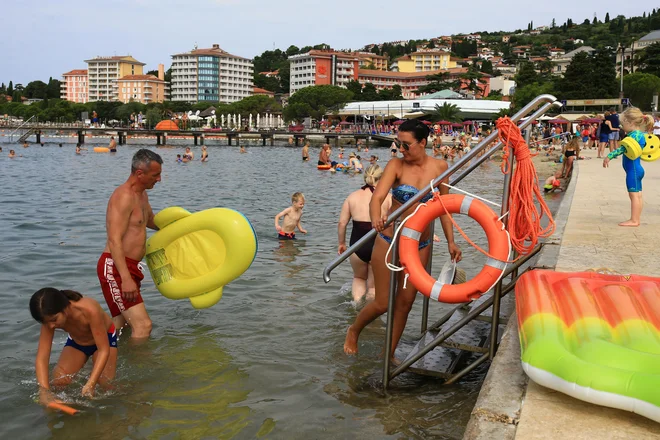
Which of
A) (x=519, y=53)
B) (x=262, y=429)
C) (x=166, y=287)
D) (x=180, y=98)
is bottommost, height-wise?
(x=262, y=429)

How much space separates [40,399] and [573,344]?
3160 mm

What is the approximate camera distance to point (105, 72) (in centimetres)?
18662

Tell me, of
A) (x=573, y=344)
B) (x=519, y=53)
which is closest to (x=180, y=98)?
(x=519, y=53)

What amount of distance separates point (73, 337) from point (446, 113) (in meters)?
78.1

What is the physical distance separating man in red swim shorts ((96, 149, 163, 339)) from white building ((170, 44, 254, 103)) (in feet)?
549

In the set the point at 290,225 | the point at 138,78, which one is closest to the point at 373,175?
the point at 290,225

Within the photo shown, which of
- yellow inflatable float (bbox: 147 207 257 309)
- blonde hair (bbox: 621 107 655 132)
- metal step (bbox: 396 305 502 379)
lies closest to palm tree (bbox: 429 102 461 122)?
blonde hair (bbox: 621 107 655 132)

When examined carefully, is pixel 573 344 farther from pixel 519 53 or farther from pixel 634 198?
pixel 519 53

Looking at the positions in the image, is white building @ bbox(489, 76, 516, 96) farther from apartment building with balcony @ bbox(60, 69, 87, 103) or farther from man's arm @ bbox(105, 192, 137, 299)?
apartment building with balcony @ bbox(60, 69, 87, 103)

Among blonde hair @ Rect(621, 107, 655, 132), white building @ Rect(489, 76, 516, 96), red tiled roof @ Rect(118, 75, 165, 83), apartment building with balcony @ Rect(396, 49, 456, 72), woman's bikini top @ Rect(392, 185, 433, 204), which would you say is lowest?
woman's bikini top @ Rect(392, 185, 433, 204)

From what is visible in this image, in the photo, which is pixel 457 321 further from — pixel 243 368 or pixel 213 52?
pixel 213 52

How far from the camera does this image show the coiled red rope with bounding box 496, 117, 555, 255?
3.79m

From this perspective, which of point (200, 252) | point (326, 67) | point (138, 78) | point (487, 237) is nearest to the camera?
point (487, 237)

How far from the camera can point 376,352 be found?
16.5 feet
